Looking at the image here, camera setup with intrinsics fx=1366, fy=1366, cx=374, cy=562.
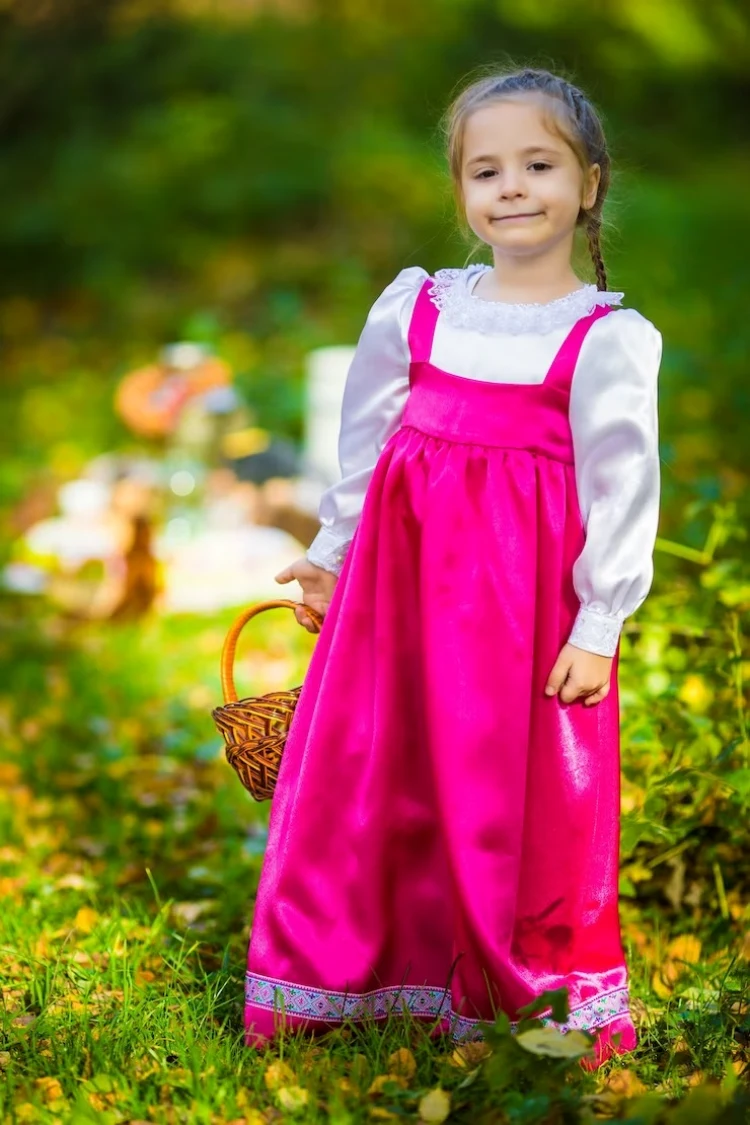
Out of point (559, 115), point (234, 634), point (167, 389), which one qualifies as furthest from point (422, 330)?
point (167, 389)

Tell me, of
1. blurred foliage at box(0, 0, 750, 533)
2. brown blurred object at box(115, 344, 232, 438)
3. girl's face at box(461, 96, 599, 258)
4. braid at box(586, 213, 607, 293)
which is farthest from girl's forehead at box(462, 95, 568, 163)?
blurred foliage at box(0, 0, 750, 533)

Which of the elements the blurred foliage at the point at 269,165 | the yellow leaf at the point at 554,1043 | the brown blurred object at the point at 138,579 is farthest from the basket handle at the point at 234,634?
the blurred foliage at the point at 269,165

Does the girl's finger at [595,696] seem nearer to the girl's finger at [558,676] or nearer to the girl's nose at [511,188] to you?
the girl's finger at [558,676]

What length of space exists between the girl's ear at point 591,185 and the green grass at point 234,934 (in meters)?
0.86

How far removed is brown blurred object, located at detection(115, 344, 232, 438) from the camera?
6.46m

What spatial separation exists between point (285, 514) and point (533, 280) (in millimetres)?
3231

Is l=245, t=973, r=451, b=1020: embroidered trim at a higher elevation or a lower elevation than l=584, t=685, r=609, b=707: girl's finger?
lower

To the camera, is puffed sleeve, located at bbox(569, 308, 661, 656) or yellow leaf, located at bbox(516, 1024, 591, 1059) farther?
puffed sleeve, located at bbox(569, 308, 661, 656)

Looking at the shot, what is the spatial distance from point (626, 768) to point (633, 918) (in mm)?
315

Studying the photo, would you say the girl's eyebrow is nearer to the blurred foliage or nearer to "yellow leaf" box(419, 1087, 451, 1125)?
"yellow leaf" box(419, 1087, 451, 1125)

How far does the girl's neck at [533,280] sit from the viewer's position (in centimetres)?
213

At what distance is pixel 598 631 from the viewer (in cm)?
203

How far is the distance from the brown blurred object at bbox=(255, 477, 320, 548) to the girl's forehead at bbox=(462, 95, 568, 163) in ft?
10.2

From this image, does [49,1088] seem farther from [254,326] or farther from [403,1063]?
[254,326]
